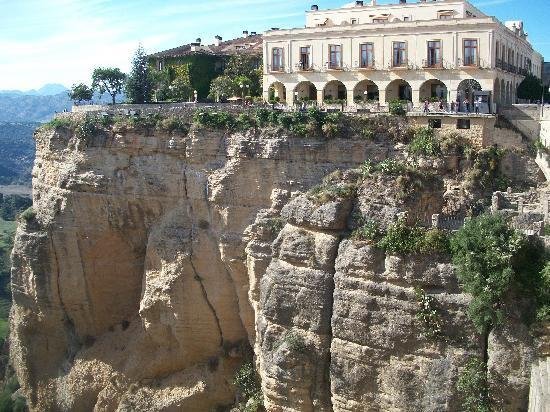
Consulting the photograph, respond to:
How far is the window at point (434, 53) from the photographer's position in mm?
26781

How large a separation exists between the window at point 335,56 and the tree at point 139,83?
36.1ft

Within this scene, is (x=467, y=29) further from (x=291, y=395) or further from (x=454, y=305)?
(x=291, y=395)

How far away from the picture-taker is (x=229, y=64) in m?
35.3

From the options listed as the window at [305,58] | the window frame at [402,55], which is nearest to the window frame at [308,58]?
the window at [305,58]

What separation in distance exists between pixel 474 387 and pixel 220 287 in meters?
11.8

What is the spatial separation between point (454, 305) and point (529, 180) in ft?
22.8

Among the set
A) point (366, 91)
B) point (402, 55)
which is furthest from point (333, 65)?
point (402, 55)

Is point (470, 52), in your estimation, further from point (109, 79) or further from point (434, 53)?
point (109, 79)

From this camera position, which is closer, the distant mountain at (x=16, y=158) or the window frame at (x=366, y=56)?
the window frame at (x=366, y=56)

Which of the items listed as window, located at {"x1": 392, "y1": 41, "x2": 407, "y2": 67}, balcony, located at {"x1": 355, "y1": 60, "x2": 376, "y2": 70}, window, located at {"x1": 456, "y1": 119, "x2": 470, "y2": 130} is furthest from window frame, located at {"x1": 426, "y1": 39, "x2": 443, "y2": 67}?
window, located at {"x1": 456, "y1": 119, "x2": 470, "y2": 130}

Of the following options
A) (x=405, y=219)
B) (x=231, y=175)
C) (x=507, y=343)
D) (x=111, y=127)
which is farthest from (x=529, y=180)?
(x=111, y=127)

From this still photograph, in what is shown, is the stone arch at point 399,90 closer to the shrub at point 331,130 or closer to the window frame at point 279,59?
the shrub at point 331,130

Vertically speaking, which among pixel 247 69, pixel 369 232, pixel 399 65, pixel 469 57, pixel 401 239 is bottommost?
pixel 401 239

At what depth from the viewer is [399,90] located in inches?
1144
